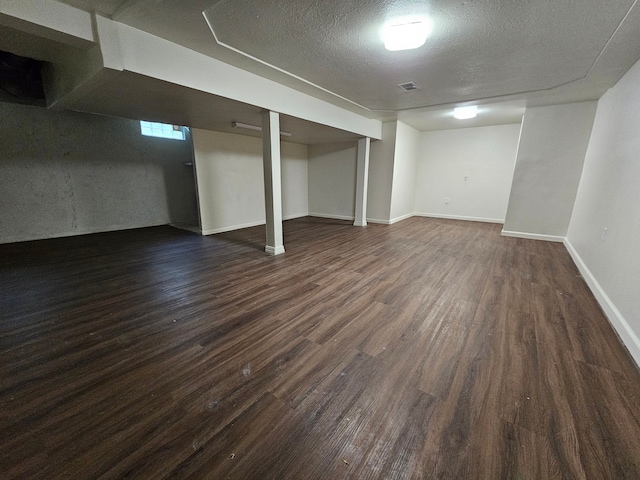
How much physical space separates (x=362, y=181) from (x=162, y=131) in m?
4.81

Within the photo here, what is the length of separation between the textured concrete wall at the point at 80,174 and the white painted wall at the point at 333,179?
3326mm

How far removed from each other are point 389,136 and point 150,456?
617cm

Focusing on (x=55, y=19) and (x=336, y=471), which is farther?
(x=55, y=19)

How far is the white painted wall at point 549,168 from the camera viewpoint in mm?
4254

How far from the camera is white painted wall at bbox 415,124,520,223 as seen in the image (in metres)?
6.04

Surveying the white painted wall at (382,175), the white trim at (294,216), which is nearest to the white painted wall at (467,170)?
the white painted wall at (382,175)

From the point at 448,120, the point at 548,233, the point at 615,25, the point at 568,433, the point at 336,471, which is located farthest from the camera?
the point at 448,120

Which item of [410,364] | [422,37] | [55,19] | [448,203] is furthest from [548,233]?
[55,19]

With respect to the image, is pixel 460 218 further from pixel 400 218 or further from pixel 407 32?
pixel 407 32

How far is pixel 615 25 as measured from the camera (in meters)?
1.97

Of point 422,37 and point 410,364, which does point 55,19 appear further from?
point 410,364

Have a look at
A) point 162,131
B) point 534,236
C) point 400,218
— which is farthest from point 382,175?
point 162,131

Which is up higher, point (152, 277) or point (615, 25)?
point (615, 25)

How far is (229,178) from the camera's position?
532cm
